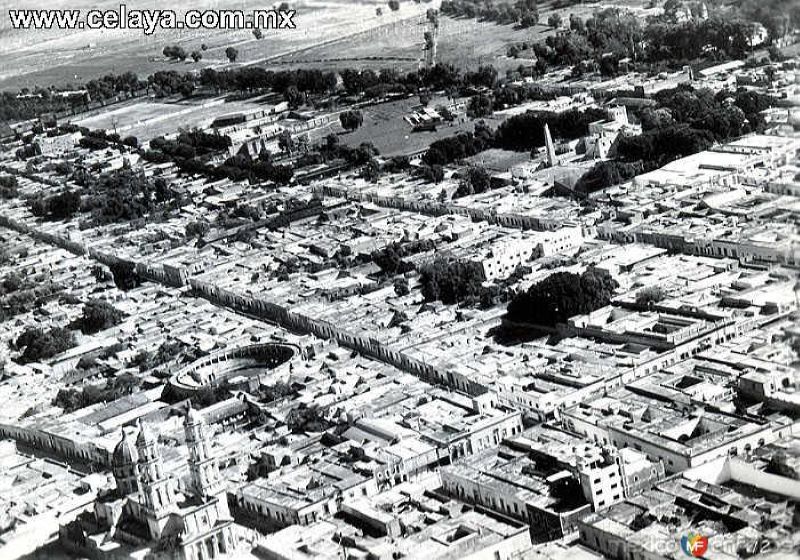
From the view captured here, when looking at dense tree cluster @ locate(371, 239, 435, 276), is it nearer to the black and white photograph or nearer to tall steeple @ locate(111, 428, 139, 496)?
the black and white photograph

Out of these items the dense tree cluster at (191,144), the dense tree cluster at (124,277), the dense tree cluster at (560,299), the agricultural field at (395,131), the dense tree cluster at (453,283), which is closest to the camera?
the dense tree cluster at (560,299)

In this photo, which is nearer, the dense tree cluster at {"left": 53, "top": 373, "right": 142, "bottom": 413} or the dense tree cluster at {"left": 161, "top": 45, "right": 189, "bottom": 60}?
the dense tree cluster at {"left": 53, "top": 373, "right": 142, "bottom": 413}

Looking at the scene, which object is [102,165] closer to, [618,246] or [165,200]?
[165,200]

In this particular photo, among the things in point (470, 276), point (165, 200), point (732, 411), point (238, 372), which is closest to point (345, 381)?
point (238, 372)

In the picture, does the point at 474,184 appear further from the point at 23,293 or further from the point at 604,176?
the point at 23,293

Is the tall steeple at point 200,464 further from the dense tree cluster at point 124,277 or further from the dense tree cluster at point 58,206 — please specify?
the dense tree cluster at point 58,206

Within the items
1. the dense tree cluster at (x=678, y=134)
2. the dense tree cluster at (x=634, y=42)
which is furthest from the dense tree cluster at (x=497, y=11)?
the dense tree cluster at (x=678, y=134)

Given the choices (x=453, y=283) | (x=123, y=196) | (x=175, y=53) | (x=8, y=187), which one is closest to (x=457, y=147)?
(x=123, y=196)

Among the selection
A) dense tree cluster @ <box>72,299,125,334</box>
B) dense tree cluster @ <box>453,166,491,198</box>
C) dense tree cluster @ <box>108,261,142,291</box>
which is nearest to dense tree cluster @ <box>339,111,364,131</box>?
dense tree cluster @ <box>453,166,491,198</box>
